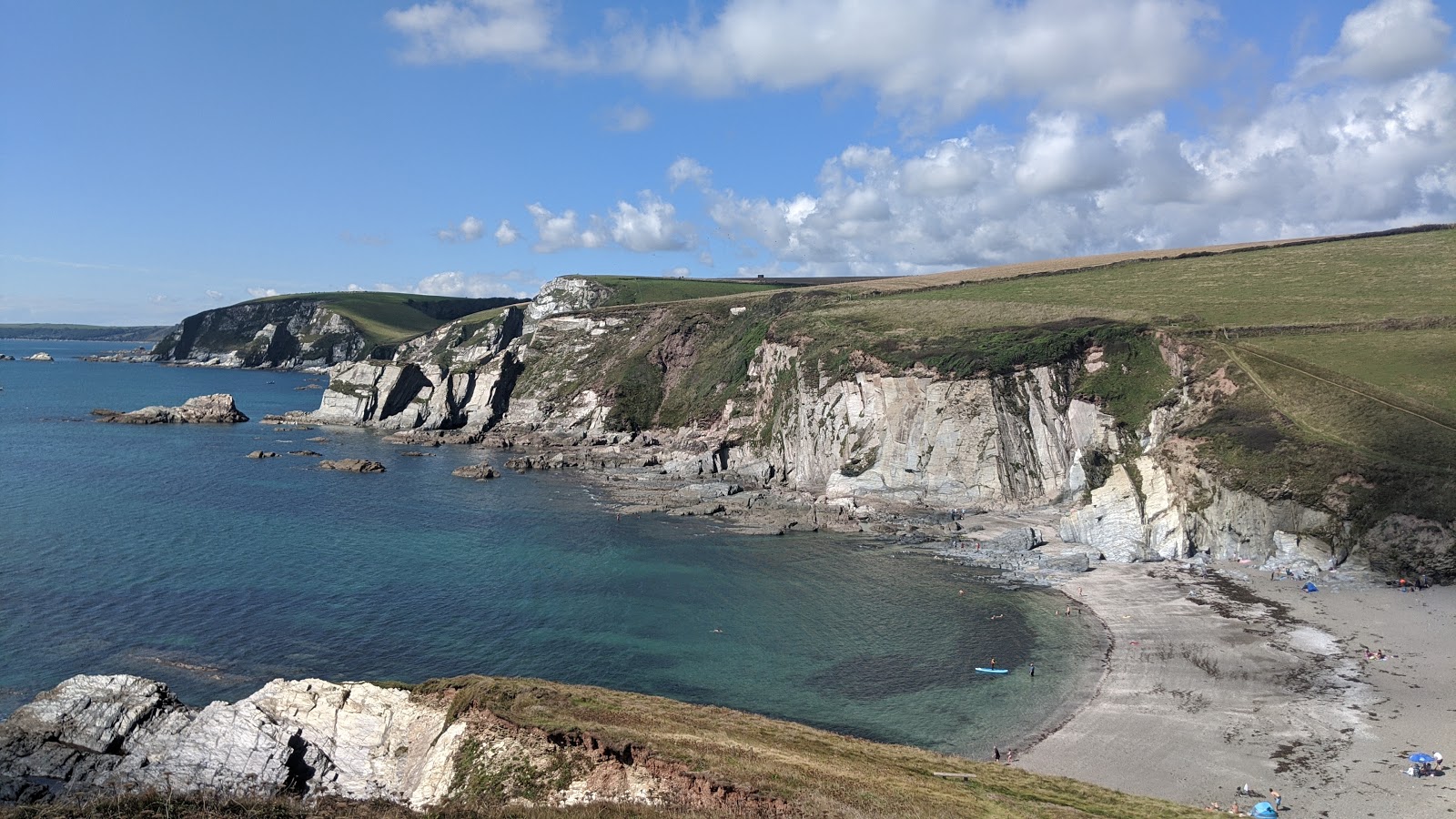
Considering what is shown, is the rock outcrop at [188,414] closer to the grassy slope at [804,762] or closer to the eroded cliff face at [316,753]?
the eroded cliff face at [316,753]

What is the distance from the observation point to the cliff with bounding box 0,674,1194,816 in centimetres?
2461

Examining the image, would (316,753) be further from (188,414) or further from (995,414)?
(188,414)

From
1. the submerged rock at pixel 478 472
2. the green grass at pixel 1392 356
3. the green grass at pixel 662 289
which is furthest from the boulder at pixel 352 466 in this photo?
the green grass at pixel 1392 356

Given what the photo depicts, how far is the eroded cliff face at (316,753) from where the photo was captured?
81.4ft

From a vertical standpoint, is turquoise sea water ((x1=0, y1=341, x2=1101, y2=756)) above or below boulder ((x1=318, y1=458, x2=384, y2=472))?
below

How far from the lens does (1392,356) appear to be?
69.8 m

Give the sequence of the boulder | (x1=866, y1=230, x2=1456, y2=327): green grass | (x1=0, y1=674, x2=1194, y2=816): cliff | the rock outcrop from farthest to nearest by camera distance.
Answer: the rock outcrop, the boulder, (x1=866, y1=230, x2=1456, y2=327): green grass, (x1=0, y1=674, x2=1194, y2=816): cliff

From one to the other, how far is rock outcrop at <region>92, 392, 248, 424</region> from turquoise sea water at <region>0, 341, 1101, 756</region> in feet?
151

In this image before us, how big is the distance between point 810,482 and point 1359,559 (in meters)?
50.2

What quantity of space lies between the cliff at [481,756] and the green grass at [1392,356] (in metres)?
58.0

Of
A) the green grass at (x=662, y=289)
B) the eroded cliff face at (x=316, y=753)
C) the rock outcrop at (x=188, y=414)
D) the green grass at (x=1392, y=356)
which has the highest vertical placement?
the green grass at (x=662, y=289)

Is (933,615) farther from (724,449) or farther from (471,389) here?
(471,389)

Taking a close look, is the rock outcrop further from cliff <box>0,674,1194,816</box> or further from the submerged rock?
cliff <box>0,674,1194,816</box>

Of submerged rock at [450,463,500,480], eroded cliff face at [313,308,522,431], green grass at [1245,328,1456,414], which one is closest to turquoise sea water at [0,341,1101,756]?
submerged rock at [450,463,500,480]
